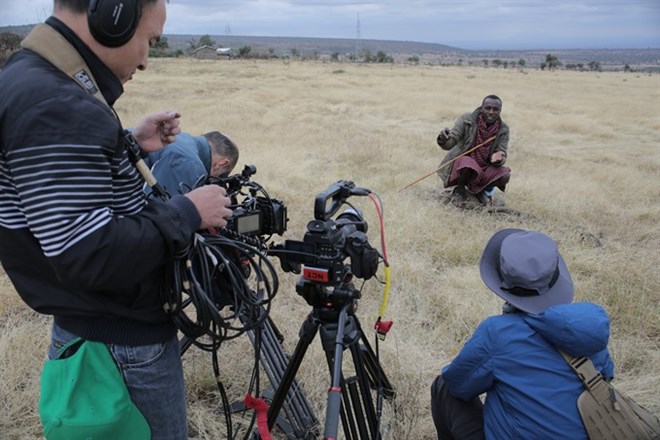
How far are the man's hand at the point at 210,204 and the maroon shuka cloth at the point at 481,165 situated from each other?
561 cm

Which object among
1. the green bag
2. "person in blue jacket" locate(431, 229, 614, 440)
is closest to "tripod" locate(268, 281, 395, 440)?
"person in blue jacket" locate(431, 229, 614, 440)

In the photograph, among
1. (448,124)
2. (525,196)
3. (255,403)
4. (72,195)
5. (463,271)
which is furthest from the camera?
(448,124)

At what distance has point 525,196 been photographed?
7418 mm

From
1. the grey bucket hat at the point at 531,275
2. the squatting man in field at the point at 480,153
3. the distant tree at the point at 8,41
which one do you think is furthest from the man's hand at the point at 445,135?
the distant tree at the point at 8,41

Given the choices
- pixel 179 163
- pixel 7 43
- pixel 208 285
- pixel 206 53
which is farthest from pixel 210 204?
pixel 206 53

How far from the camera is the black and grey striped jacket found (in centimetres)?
128

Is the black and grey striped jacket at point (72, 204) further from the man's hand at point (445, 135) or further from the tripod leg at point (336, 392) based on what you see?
the man's hand at point (445, 135)

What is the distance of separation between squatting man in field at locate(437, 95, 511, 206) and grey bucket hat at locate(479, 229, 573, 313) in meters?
4.73

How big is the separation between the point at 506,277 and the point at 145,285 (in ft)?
4.63

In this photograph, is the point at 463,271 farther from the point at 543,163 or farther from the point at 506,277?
the point at 543,163

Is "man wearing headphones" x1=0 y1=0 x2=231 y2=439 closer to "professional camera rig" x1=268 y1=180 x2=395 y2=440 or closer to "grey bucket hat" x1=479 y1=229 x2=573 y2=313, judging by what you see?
"professional camera rig" x1=268 y1=180 x2=395 y2=440

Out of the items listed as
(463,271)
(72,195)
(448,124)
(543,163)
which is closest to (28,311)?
(72,195)

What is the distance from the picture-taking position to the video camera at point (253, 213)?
6.36 feet

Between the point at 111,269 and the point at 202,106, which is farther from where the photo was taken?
the point at 202,106
